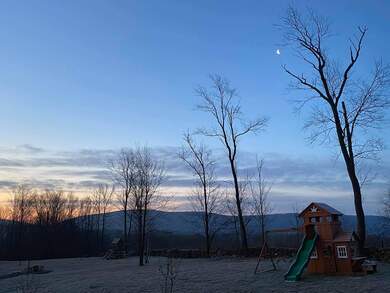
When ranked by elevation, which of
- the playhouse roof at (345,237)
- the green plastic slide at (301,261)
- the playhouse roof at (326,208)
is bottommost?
the green plastic slide at (301,261)

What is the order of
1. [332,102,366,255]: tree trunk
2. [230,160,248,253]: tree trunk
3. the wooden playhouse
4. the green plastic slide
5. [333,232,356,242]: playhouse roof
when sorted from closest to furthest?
1. the green plastic slide
2. the wooden playhouse
3. [333,232,356,242]: playhouse roof
4. [332,102,366,255]: tree trunk
5. [230,160,248,253]: tree trunk

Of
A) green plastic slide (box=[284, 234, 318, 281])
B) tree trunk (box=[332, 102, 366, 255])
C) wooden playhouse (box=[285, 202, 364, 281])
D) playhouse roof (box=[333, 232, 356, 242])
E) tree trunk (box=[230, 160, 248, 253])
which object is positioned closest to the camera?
green plastic slide (box=[284, 234, 318, 281])

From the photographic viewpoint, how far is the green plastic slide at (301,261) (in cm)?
1515

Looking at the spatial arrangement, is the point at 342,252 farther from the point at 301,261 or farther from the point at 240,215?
the point at 240,215

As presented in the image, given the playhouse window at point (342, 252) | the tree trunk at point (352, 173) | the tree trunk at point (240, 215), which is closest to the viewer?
the playhouse window at point (342, 252)

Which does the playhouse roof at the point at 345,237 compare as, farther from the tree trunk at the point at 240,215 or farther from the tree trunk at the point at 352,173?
the tree trunk at the point at 240,215

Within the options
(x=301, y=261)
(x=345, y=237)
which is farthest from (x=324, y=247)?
(x=301, y=261)

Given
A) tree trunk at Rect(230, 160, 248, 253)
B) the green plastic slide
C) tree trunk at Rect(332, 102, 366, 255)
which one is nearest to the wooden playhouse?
the green plastic slide

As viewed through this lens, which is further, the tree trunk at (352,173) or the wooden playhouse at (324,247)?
the tree trunk at (352,173)

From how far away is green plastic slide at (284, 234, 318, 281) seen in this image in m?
15.1

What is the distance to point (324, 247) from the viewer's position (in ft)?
54.5

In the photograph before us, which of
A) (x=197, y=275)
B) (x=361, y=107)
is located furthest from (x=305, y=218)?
(x=361, y=107)

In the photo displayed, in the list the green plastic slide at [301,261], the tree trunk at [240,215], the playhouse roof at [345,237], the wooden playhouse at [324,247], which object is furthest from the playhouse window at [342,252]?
the tree trunk at [240,215]

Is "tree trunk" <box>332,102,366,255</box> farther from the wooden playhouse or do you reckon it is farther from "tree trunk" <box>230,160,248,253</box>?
"tree trunk" <box>230,160,248,253</box>
